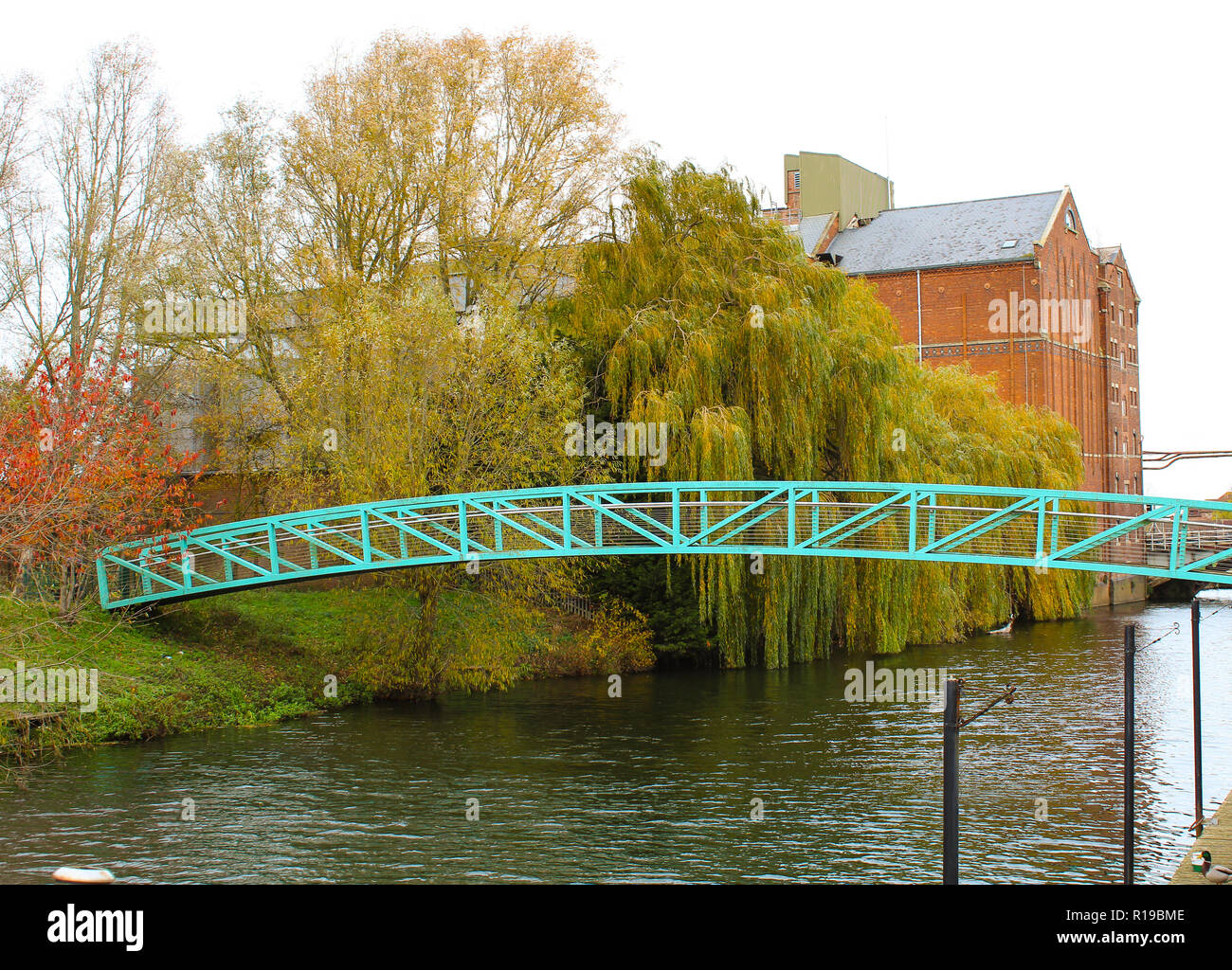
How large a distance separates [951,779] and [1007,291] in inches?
1596

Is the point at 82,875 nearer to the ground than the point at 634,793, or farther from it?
farther from it

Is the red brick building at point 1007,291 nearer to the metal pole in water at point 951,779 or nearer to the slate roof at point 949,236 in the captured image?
the slate roof at point 949,236

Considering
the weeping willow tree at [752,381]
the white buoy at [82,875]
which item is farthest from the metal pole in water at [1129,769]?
the weeping willow tree at [752,381]

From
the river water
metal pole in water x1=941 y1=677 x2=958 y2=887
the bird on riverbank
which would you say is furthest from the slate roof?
metal pole in water x1=941 y1=677 x2=958 y2=887

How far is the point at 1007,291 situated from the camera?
4556 cm

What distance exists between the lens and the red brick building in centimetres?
4581

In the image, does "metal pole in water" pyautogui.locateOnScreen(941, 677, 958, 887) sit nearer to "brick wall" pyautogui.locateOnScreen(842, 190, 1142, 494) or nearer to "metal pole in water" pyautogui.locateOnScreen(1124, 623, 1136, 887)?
"metal pole in water" pyautogui.locateOnScreen(1124, 623, 1136, 887)

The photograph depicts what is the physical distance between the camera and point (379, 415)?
2175 cm

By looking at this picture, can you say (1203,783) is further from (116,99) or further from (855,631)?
(116,99)

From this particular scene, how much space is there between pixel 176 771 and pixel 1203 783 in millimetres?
13352

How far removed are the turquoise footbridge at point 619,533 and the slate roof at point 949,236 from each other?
24039 millimetres

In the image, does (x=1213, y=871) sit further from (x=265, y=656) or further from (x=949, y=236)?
(x=949, y=236)

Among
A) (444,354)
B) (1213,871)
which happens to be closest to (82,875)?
(1213,871)
